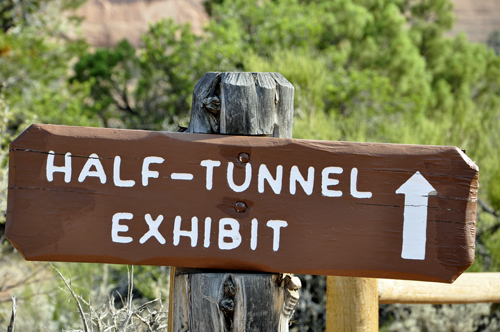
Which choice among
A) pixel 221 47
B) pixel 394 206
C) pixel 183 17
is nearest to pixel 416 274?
pixel 394 206

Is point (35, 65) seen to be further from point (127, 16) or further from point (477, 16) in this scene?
point (477, 16)

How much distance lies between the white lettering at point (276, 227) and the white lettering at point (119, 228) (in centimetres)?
28

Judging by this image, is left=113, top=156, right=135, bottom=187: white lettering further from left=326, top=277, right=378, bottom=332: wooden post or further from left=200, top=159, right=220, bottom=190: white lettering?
left=326, top=277, right=378, bottom=332: wooden post

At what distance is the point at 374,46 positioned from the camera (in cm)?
634

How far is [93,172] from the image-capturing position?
0.78 metres

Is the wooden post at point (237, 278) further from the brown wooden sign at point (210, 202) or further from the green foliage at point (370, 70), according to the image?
the green foliage at point (370, 70)

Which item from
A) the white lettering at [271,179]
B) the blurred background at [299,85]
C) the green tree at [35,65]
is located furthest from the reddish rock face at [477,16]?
the white lettering at [271,179]

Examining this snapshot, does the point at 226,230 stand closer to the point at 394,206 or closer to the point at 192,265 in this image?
the point at 192,265

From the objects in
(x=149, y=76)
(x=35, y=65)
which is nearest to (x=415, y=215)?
(x=35, y=65)

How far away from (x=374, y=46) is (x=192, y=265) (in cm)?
630

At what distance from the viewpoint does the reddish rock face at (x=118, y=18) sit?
55.0ft

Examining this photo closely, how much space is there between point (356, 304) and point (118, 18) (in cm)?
1821

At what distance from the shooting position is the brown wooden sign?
78cm

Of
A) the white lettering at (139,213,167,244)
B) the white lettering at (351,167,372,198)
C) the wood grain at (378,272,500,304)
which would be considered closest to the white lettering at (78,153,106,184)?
the white lettering at (139,213,167,244)
